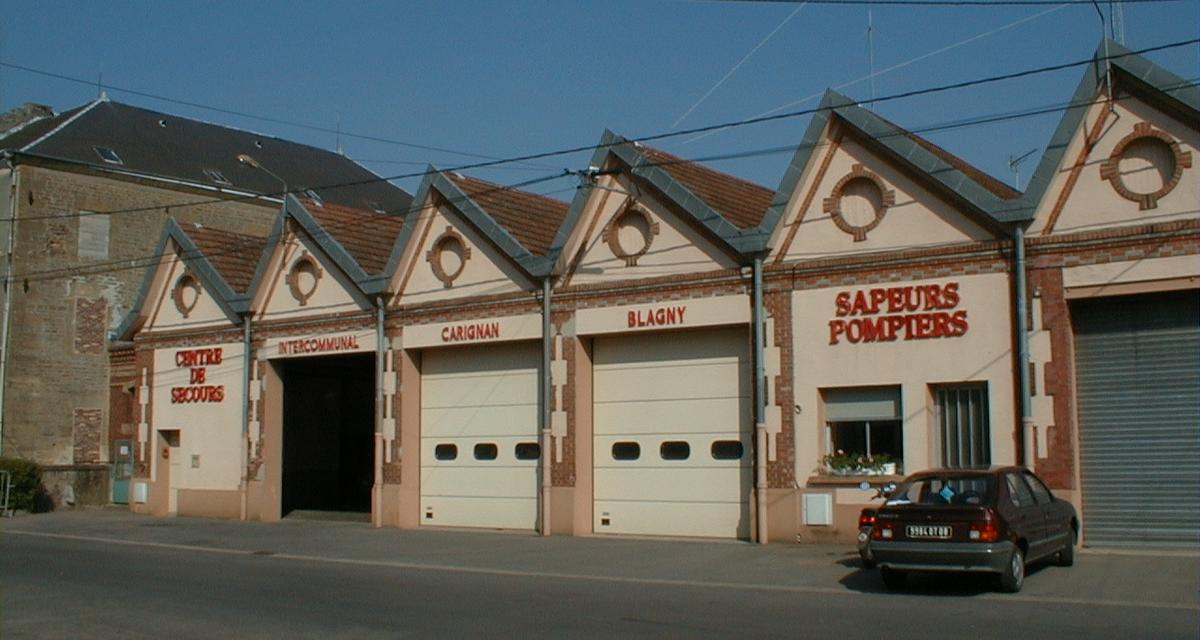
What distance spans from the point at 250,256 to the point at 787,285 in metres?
16.7

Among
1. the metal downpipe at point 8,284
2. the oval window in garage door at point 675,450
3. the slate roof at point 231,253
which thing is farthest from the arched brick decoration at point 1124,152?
the metal downpipe at point 8,284

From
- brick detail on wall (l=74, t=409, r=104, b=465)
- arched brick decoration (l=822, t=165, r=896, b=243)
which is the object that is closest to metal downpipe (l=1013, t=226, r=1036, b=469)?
arched brick decoration (l=822, t=165, r=896, b=243)

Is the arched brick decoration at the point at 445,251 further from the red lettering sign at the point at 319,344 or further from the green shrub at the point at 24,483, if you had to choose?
the green shrub at the point at 24,483

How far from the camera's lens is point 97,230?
40469 mm

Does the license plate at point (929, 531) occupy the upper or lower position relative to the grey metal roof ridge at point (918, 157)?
lower

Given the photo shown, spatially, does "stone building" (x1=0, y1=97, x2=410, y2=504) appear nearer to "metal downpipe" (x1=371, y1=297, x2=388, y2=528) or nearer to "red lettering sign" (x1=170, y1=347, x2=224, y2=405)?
"red lettering sign" (x1=170, y1=347, x2=224, y2=405)

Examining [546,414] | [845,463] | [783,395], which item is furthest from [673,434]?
[845,463]

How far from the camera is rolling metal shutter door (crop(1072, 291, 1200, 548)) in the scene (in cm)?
1823

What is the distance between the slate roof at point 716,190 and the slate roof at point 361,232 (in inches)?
308

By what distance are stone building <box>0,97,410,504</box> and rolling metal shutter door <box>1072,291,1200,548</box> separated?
22.9 metres

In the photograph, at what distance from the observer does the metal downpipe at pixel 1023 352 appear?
1878cm

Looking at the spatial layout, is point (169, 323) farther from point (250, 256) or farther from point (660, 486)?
point (660, 486)

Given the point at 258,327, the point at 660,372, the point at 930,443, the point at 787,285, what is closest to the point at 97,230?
the point at 258,327

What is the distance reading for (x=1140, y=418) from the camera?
1864cm
